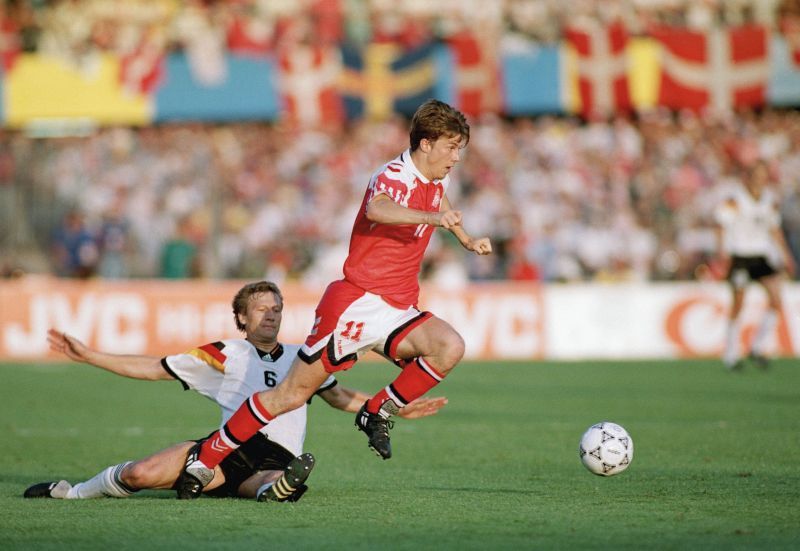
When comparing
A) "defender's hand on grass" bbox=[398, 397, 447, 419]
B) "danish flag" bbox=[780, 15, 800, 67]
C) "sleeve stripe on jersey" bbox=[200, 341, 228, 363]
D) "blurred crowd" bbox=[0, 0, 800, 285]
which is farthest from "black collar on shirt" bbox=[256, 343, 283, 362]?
"danish flag" bbox=[780, 15, 800, 67]

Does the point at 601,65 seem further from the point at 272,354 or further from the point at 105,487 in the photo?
the point at 105,487

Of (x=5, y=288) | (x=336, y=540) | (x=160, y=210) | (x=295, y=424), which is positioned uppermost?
(x=160, y=210)

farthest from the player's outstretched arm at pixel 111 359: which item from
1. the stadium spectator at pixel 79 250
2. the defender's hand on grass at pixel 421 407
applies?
the stadium spectator at pixel 79 250

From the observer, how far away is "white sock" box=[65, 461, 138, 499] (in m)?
7.05

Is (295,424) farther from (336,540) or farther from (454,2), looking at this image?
(454,2)

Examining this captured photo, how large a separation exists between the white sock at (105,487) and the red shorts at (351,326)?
4.17ft

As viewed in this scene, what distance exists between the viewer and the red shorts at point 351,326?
686 centimetres

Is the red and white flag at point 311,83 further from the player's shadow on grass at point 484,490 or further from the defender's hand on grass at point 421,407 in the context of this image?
the defender's hand on grass at point 421,407

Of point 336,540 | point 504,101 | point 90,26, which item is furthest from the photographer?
point 90,26

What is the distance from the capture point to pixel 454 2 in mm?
26719

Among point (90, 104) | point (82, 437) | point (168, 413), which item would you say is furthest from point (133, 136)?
point (82, 437)

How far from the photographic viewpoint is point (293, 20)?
83.4 feet

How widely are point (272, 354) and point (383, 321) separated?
2.72 feet

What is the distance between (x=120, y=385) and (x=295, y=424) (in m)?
9.79
